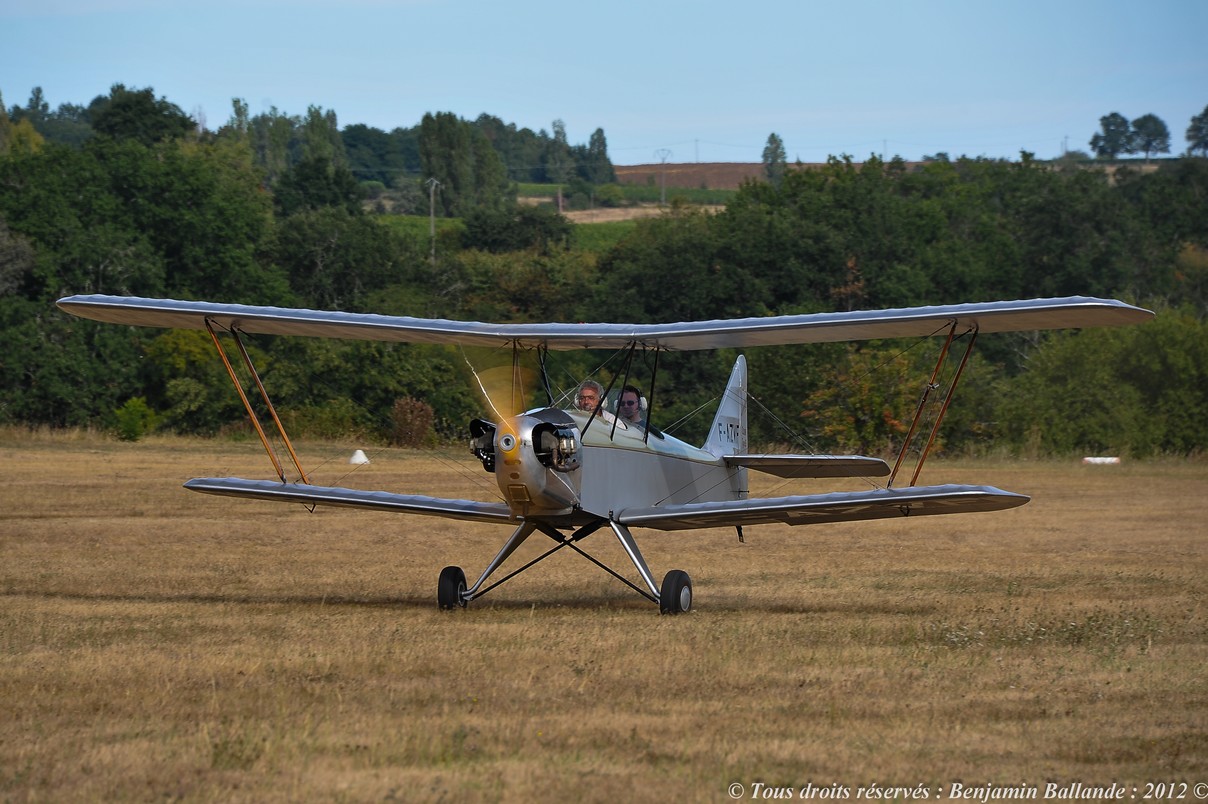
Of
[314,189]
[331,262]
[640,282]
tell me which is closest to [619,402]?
[640,282]

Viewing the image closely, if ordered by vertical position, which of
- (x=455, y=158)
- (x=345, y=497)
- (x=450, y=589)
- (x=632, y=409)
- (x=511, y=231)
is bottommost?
(x=450, y=589)

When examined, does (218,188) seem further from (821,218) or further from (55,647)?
(55,647)

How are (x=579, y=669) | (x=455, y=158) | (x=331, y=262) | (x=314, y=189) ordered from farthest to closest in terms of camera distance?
1. (x=455, y=158)
2. (x=314, y=189)
3. (x=331, y=262)
4. (x=579, y=669)

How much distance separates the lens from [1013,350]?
5297 centimetres

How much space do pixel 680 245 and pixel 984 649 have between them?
139 feet

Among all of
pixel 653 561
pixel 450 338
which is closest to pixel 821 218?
pixel 653 561

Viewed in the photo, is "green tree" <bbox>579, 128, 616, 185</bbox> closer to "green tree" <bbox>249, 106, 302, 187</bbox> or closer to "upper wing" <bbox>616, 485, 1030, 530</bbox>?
"green tree" <bbox>249, 106, 302, 187</bbox>

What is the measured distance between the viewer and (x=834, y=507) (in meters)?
10.6

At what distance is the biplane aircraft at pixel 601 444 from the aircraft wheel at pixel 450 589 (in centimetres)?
1

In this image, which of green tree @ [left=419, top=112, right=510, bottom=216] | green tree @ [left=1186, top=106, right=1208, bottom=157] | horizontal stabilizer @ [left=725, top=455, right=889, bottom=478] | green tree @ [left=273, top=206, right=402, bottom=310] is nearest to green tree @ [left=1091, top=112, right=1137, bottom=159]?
green tree @ [left=1186, top=106, right=1208, bottom=157]

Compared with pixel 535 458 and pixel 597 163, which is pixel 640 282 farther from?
pixel 597 163

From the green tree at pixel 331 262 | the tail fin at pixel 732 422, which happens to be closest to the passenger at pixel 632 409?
the tail fin at pixel 732 422

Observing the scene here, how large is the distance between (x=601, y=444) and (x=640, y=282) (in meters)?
40.0

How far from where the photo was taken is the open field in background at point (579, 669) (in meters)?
5.89
